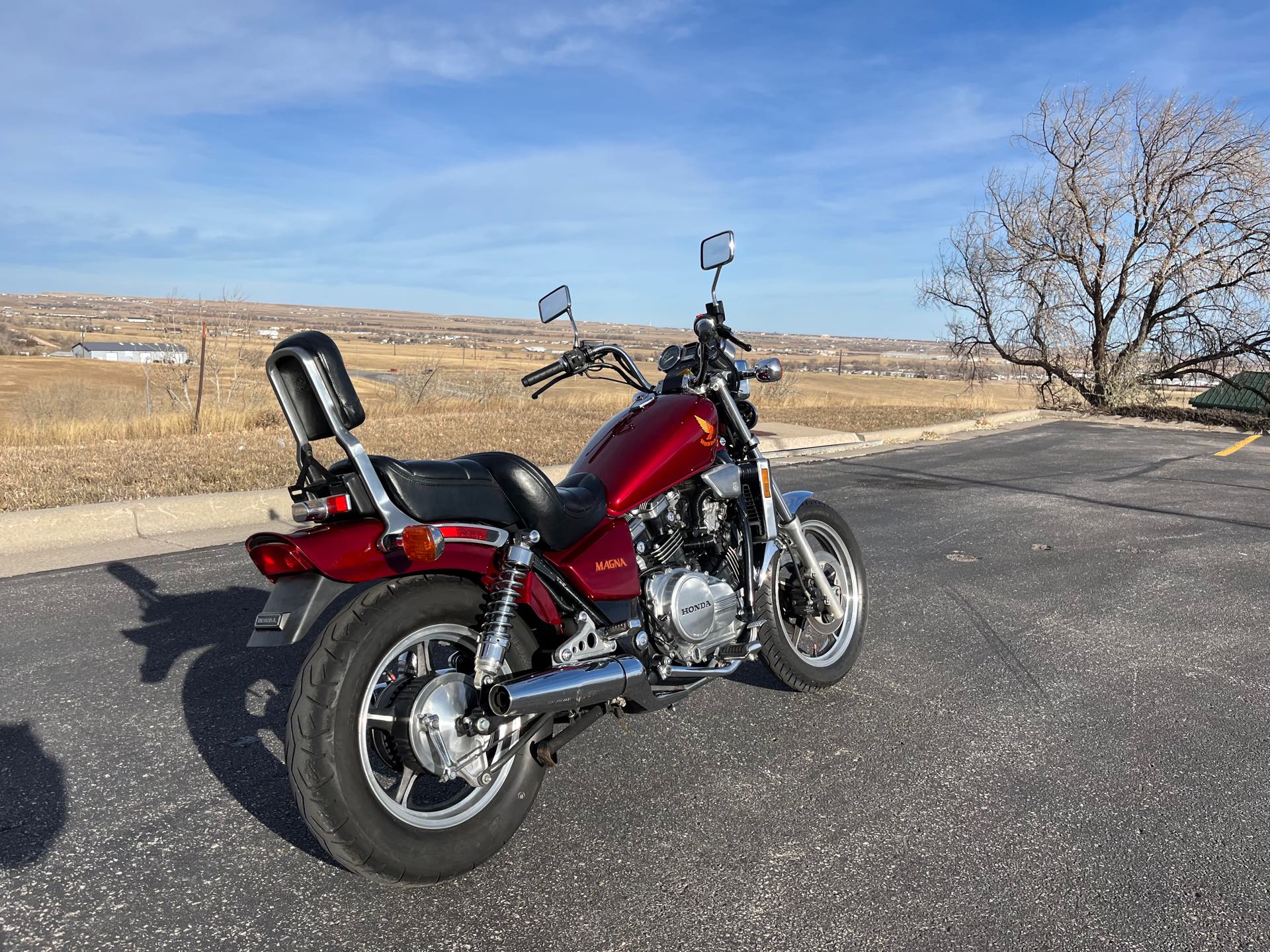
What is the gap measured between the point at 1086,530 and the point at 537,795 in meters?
6.43

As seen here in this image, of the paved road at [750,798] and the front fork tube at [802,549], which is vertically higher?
the front fork tube at [802,549]

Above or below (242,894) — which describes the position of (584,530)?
above

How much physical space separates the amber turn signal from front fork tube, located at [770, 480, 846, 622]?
1783 millimetres

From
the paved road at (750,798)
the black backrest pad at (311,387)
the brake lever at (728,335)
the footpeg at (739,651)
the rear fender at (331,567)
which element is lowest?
the paved road at (750,798)

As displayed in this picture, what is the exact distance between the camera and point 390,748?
9.24 feet

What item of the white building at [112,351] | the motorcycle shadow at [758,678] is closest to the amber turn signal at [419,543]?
the motorcycle shadow at [758,678]

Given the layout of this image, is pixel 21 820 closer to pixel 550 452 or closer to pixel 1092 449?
pixel 550 452

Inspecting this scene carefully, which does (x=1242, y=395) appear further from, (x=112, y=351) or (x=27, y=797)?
(x=112, y=351)

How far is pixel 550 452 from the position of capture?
39.1 feet

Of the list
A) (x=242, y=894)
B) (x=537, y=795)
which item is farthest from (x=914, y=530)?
(x=242, y=894)

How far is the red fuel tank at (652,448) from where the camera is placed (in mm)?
3508

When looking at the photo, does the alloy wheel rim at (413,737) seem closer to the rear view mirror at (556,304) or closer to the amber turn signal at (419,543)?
the amber turn signal at (419,543)

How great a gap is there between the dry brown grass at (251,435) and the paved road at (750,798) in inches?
121

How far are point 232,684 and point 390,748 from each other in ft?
6.19
